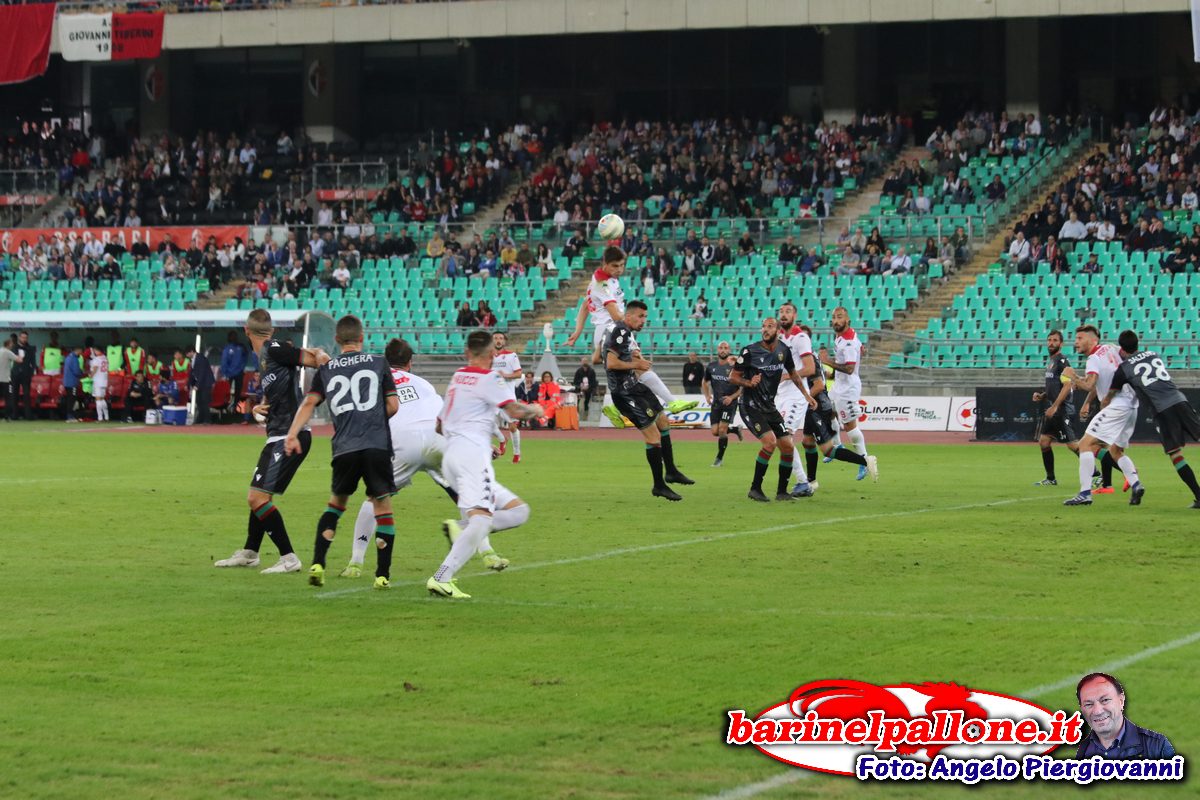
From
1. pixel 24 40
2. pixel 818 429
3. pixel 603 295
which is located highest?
pixel 24 40

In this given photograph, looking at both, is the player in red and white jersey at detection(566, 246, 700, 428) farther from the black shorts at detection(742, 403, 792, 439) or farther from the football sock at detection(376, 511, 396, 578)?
the football sock at detection(376, 511, 396, 578)

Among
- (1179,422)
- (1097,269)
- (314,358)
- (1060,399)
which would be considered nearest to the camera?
(314,358)

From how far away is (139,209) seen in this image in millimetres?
58281

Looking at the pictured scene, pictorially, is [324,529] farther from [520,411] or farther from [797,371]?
[797,371]

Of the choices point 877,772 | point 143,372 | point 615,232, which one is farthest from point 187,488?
point 143,372

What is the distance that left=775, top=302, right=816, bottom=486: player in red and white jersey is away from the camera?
20625mm

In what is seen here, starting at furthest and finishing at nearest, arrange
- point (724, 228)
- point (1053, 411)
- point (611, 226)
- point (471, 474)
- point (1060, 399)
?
point (724, 228)
point (1053, 411)
point (1060, 399)
point (611, 226)
point (471, 474)

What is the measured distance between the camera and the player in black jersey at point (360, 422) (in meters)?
12.5

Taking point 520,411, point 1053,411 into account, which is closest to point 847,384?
point 1053,411

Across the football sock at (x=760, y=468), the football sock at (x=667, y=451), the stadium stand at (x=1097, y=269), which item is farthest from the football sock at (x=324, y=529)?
the stadium stand at (x=1097, y=269)

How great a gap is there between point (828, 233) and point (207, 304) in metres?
18.3

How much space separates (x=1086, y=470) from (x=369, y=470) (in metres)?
9.84

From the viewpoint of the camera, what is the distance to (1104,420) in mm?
19438

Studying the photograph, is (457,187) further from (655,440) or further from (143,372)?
(655,440)
